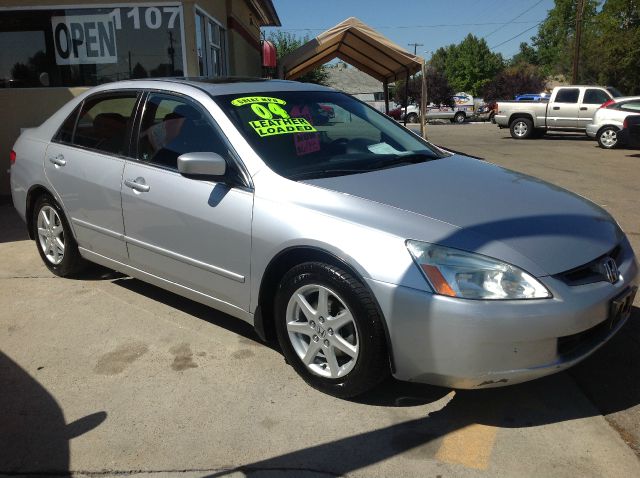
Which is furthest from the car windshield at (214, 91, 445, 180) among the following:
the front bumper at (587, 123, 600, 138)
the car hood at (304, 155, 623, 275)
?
the front bumper at (587, 123, 600, 138)

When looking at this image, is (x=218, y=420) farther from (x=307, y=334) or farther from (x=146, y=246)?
(x=146, y=246)

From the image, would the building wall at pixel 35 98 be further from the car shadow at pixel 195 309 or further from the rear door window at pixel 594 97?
the rear door window at pixel 594 97

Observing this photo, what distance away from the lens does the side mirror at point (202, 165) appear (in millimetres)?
3268

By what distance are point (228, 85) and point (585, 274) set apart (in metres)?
2.52

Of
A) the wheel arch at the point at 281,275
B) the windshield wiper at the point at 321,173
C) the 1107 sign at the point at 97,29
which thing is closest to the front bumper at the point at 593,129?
the 1107 sign at the point at 97,29

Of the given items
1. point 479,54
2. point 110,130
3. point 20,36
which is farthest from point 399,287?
point 479,54

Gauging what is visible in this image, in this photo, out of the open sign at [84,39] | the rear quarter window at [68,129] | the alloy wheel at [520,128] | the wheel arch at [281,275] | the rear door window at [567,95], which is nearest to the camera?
the wheel arch at [281,275]

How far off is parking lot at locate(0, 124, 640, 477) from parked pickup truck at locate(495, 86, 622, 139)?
54.4 feet

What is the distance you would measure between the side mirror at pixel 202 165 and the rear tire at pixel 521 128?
18.7 meters

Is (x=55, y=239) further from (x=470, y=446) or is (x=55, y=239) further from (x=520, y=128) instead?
(x=520, y=128)

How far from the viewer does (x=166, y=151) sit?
12.7 feet

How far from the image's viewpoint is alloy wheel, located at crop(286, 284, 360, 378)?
115 inches

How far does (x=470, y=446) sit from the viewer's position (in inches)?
106

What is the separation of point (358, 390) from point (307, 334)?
0.40 meters
